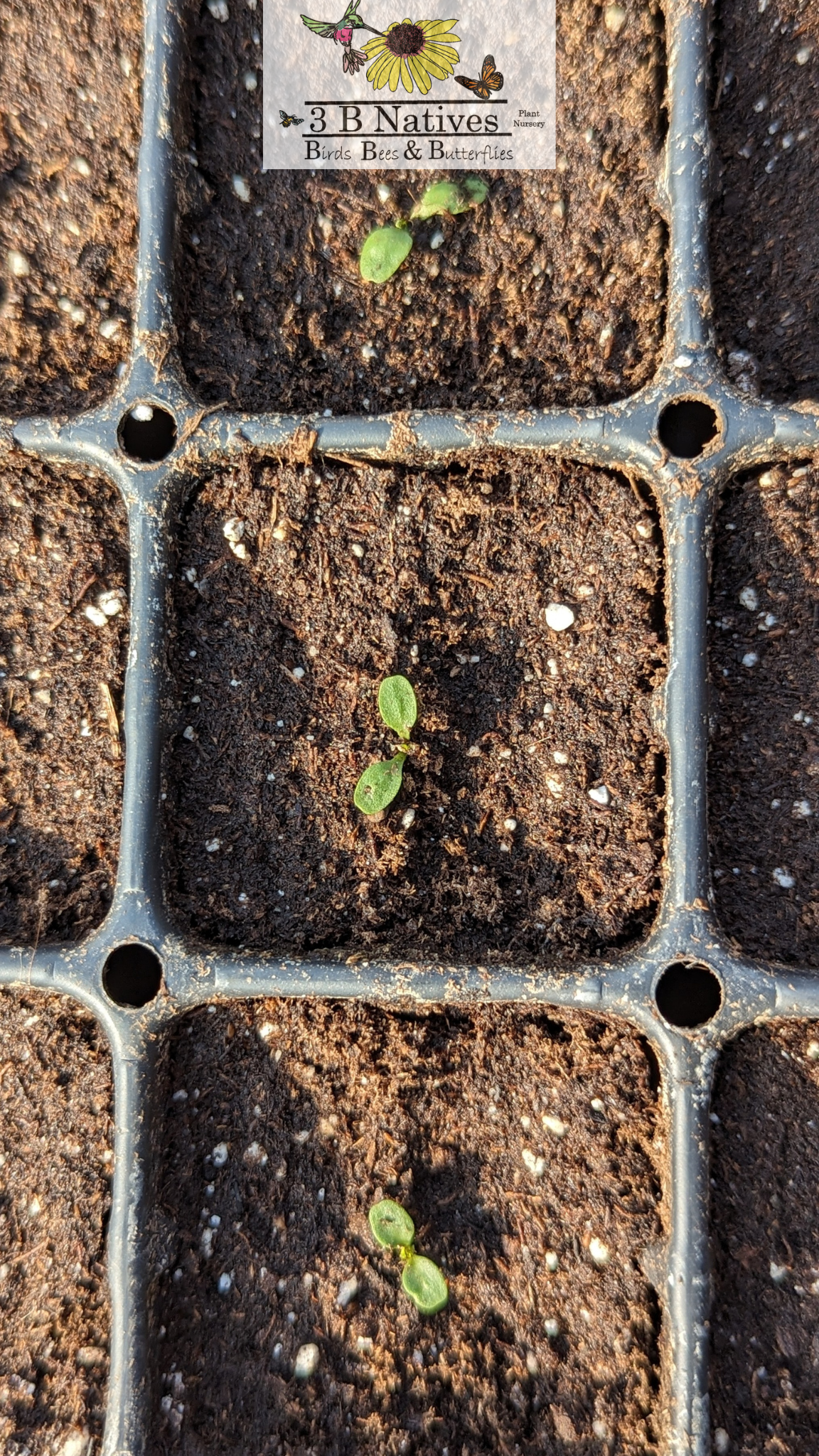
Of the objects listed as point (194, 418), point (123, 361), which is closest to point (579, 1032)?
point (194, 418)

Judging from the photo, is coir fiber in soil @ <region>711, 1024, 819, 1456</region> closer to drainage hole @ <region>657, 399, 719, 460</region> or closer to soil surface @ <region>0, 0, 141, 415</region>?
drainage hole @ <region>657, 399, 719, 460</region>

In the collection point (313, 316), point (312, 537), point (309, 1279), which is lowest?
point (309, 1279)

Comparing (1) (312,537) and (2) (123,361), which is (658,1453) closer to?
(1) (312,537)

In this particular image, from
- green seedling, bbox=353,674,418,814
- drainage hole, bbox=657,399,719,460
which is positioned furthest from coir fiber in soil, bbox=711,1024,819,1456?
drainage hole, bbox=657,399,719,460

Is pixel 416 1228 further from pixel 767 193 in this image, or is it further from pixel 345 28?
pixel 345 28

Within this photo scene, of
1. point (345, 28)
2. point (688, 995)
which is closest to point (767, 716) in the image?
point (688, 995)

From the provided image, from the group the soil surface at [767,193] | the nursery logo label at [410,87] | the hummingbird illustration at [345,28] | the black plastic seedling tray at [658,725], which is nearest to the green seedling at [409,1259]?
the black plastic seedling tray at [658,725]
